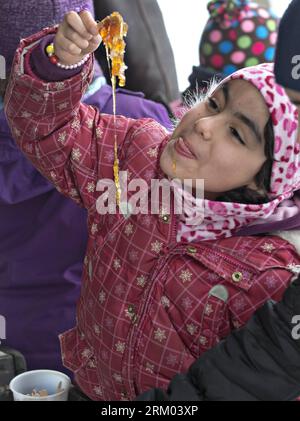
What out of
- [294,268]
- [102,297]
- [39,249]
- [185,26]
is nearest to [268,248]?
[294,268]

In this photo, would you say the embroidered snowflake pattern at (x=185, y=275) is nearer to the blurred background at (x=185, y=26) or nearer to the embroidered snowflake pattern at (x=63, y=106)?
the embroidered snowflake pattern at (x=63, y=106)

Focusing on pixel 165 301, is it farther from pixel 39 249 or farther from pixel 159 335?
pixel 39 249

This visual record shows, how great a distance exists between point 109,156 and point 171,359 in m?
0.31

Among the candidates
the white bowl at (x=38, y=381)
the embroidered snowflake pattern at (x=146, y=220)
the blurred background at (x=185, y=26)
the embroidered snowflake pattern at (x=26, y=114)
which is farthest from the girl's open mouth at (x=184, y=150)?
the blurred background at (x=185, y=26)

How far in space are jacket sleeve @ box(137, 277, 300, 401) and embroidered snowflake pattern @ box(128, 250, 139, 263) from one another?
0.59 feet

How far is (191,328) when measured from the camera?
87 cm

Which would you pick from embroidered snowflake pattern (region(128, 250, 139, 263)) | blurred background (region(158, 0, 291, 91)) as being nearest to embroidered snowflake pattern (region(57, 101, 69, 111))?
embroidered snowflake pattern (region(128, 250, 139, 263))

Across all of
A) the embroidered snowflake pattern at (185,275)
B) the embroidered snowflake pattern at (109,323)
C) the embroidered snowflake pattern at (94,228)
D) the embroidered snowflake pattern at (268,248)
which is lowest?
the embroidered snowflake pattern at (109,323)

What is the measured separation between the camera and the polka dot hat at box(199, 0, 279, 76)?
1.51m

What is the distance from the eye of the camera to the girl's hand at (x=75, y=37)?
2.59ft

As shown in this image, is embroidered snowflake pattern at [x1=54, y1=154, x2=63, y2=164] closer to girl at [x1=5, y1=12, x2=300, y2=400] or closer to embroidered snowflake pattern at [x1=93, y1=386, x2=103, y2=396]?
girl at [x1=5, y1=12, x2=300, y2=400]

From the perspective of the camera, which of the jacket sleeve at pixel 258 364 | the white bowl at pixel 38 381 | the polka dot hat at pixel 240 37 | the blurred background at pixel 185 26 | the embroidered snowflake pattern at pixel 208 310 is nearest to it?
the jacket sleeve at pixel 258 364

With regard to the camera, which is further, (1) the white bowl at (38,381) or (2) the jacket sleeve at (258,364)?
(1) the white bowl at (38,381)
